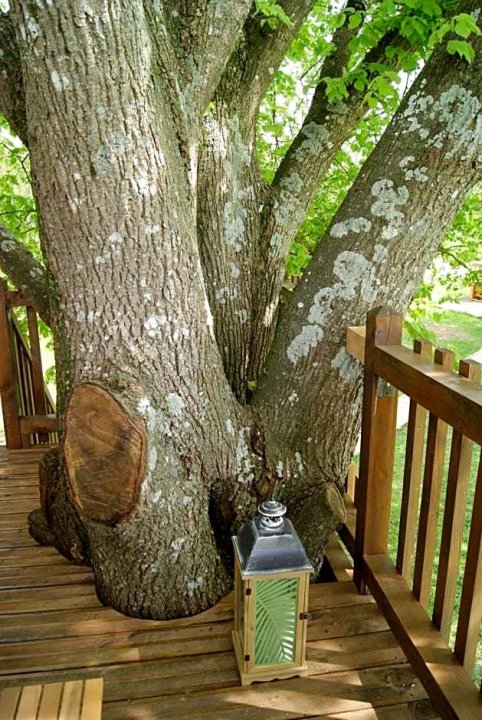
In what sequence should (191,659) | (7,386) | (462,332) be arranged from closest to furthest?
(191,659) < (7,386) < (462,332)

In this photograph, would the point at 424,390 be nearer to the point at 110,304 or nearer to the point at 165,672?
the point at 110,304

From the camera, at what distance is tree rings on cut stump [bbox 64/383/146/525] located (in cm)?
158

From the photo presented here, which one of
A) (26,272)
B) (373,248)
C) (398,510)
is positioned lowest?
(398,510)

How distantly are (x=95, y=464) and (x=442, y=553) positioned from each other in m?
1.03

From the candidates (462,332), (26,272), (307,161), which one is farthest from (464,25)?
(462,332)

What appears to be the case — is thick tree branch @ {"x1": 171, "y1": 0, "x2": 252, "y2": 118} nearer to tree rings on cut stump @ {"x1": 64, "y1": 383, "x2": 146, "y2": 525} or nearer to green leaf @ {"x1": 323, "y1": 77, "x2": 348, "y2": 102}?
green leaf @ {"x1": 323, "y1": 77, "x2": 348, "y2": 102}

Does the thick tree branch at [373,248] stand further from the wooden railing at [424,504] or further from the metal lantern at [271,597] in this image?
the metal lantern at [271,597]

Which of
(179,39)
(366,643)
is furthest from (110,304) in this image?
(366,643)

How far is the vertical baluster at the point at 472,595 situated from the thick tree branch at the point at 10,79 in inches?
72.9

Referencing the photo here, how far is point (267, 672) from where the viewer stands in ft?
5.19

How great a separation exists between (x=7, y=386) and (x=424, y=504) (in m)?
2.58

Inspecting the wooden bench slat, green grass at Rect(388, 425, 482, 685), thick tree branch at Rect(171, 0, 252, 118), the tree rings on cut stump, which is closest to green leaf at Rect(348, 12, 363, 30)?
thick tree branch at Rect(171, 0, 252, 118)

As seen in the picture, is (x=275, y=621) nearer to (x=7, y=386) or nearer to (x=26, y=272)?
(x=26, y=272)

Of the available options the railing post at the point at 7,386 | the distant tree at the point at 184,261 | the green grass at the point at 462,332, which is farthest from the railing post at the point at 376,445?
the green grass at the point at 462,332
